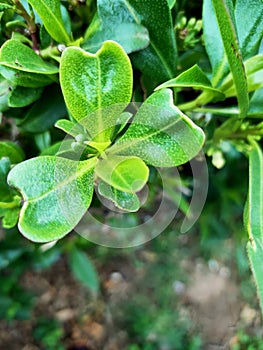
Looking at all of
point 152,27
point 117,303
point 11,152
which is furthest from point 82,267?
point 152,27

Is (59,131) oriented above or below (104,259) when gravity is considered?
above

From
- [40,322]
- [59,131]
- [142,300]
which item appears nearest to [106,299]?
[142,300]

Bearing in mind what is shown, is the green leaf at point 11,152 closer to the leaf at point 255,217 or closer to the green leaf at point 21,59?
the green leaf at point 21,59

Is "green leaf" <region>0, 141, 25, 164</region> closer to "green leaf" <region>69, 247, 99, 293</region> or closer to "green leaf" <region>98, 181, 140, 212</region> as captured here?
"green leaf" <region>98, 181, 140, 212</region>

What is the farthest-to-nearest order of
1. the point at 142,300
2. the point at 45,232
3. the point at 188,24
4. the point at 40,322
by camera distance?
the point at 142,300, the point at 40,322, the point at 188,24, the point at 45,232

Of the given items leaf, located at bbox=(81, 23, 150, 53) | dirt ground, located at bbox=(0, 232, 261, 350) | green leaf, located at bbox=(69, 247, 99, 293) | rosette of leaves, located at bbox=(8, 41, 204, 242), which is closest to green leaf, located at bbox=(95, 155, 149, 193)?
rosette of leaves, located at bbox=(8, 41, 204, 242)

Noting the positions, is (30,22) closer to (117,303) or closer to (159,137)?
(159,137)

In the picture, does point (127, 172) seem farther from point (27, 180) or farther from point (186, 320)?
point (186, 320)

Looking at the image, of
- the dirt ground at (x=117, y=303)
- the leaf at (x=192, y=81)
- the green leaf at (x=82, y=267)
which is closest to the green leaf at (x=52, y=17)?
the leaf at (x=192, y=81)
